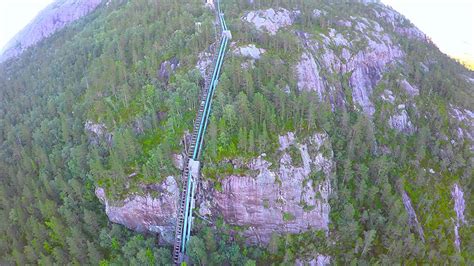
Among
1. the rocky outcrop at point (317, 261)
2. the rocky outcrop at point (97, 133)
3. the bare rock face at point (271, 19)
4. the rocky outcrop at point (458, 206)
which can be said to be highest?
the bare rock face at point (271, 19)

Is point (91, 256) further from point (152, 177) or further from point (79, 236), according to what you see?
point (152, 177)

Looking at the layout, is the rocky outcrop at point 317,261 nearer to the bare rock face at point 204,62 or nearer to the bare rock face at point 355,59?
the bare rock face at point 355,59

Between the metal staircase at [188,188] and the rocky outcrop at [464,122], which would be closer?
the metal staircase at [188,188]

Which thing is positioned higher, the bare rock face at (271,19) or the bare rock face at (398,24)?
the bare rock face at (271,19)

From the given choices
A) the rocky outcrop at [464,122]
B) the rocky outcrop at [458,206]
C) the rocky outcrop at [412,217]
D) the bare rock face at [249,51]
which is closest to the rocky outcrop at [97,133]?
the bare rock face at [249,51]

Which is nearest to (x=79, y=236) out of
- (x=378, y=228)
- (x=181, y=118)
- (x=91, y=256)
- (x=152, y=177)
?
(x=91, y=256)

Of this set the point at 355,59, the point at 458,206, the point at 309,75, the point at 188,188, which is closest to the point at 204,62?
the point at 309,75
